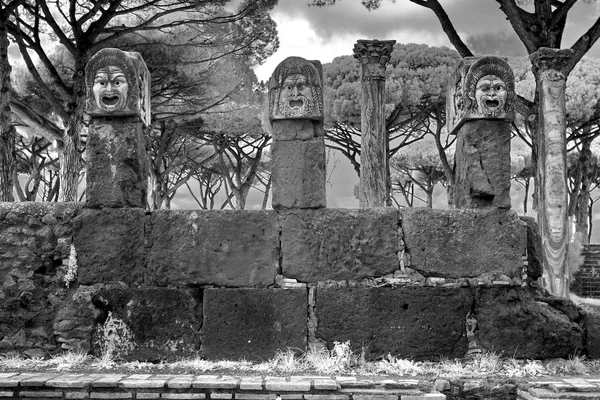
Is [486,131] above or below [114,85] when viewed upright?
below

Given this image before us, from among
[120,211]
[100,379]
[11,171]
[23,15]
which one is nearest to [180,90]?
[23,15]

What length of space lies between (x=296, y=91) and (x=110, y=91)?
65.0 inches

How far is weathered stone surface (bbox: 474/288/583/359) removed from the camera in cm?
557

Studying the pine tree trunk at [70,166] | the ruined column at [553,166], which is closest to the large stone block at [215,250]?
the ruined column at [553,166]

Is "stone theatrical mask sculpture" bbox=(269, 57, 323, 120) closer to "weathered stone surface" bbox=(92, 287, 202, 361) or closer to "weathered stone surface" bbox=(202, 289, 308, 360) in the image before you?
"weathered stone surface" bbox=(202, 289, 308, 360)

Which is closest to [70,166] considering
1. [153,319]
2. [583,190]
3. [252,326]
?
[153,319]

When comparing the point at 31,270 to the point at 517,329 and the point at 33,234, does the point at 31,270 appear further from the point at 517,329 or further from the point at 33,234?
the point at 517,329

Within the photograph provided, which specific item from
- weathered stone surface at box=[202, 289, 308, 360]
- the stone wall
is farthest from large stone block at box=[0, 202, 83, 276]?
weathered stone surface at box=[202, 289, 308, 360]

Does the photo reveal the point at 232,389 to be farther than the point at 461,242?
No

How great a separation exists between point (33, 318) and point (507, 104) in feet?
15.2

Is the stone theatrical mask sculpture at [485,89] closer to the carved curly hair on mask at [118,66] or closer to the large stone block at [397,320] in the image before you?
the large stone block at [397,320]

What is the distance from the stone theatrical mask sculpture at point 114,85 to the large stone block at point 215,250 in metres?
1.07

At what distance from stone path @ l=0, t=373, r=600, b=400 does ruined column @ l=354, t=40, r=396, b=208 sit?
6.50m

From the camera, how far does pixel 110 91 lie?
5.75m
